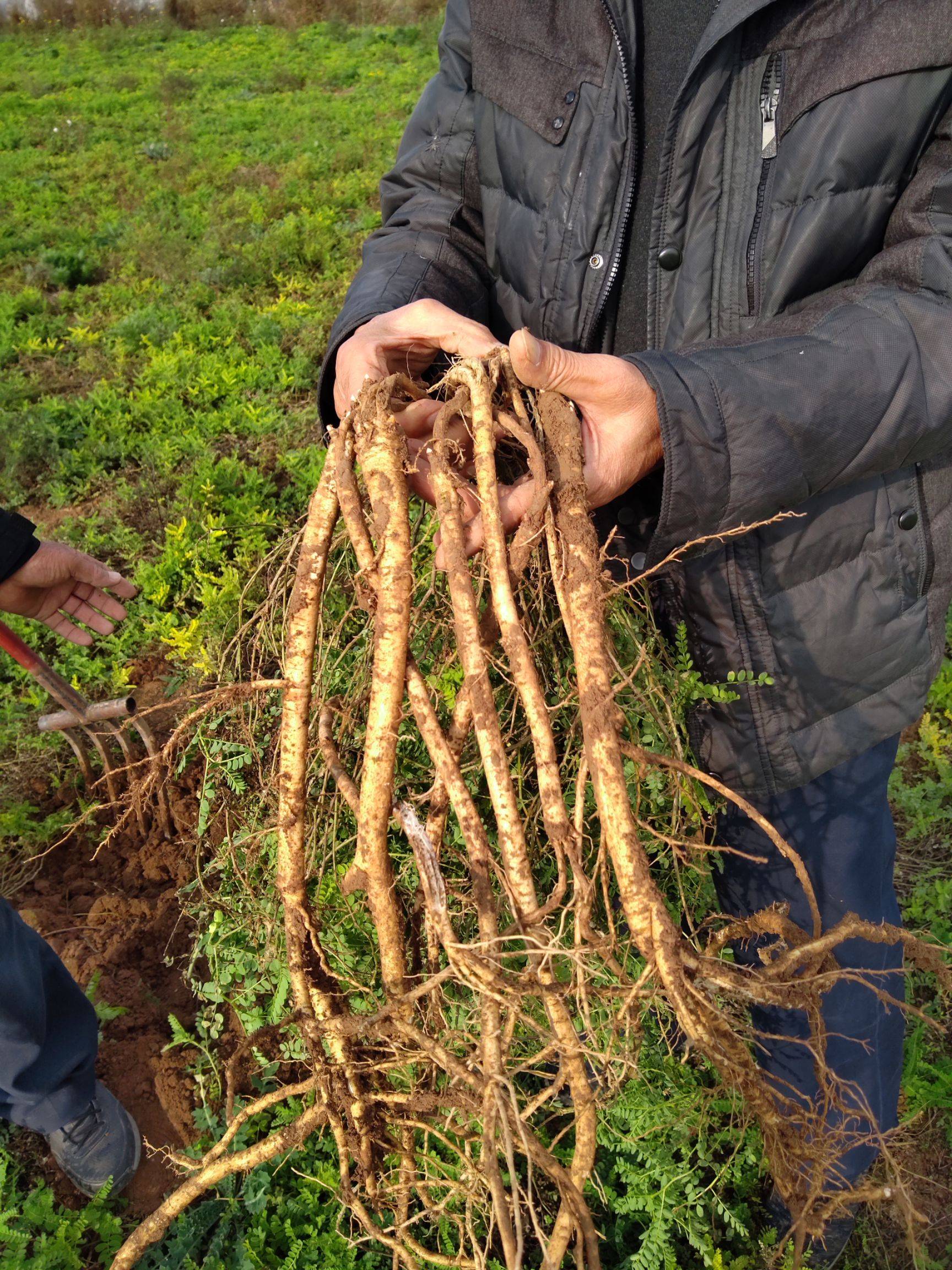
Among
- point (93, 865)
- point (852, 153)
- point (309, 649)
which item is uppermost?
point (852, 153)

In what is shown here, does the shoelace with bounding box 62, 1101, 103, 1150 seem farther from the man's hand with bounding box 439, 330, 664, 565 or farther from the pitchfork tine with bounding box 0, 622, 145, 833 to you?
the man's hand with bounding box 439, 330, 664, 565

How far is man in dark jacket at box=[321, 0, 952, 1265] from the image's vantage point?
1375mm

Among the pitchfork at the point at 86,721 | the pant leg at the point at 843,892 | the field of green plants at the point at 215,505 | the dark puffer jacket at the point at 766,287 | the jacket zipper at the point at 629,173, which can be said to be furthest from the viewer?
the pitchfork at the point at 86,721

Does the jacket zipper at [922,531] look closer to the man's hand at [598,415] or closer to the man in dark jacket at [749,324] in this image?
the man in dark jacket at [749,324]

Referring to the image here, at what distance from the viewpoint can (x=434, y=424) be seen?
1476 millimetres

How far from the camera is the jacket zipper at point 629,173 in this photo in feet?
5.03

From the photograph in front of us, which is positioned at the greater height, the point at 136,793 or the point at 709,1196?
the point at 136,793

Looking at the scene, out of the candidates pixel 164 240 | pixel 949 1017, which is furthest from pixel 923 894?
pixel 164 240

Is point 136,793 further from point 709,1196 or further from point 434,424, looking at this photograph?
point 709,1196

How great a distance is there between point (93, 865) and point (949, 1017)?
9.83 ft

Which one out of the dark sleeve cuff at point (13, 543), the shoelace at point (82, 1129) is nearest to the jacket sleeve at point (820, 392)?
the dark sleeve cuff at point (13, 543)

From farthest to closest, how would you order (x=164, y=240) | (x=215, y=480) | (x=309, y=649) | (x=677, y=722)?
(x=164, y=240), (x=215, y=480), (x=677, y=722), (x=309, y=649)

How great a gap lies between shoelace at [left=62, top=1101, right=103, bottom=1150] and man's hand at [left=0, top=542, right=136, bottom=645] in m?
1.35

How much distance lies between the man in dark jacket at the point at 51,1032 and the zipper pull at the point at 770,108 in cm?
194
